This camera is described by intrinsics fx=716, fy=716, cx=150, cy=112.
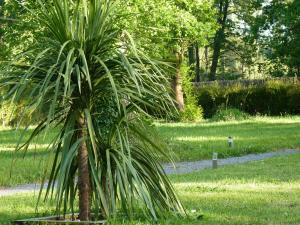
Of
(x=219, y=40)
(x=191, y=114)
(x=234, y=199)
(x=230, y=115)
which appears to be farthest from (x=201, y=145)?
(x=219, y=40)

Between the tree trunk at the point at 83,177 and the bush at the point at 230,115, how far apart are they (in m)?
26.1

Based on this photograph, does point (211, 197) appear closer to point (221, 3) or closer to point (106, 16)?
point (106, 16)

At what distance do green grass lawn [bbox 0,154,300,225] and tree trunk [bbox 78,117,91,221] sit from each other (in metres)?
0.35

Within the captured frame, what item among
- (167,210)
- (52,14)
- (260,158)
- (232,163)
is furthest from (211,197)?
(260,158)

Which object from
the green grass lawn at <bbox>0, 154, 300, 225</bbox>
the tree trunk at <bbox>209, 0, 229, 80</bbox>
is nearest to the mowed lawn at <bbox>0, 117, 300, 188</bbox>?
the green grass lawn at <bbox>0, 154, 300, 225</bbox>

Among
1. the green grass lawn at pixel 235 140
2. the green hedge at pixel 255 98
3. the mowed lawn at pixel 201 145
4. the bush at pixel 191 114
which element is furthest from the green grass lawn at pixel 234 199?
the green hedge at pixel 255 98

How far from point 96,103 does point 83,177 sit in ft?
2.51

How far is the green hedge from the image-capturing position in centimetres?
3550

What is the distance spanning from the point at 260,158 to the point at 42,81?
1117 centimetres

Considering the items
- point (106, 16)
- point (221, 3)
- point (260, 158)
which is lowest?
point (260, 158)

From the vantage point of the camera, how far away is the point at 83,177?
268 inches

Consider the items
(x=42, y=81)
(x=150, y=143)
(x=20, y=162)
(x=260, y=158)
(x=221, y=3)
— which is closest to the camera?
(x=42, y=81)

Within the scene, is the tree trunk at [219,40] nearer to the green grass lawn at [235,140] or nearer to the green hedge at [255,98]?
the green hedge at [255,98]

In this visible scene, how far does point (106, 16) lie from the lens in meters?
6.76
